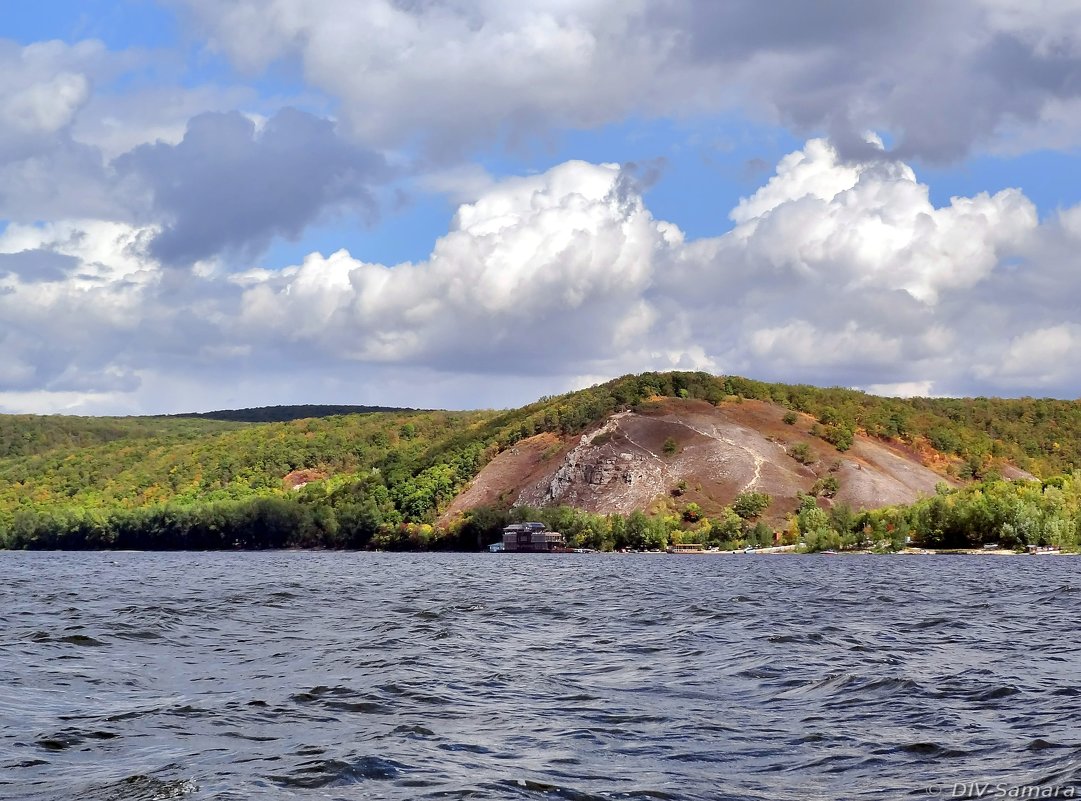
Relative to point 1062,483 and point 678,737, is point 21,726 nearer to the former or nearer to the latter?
point 678,737

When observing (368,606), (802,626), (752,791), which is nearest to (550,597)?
(368,606)

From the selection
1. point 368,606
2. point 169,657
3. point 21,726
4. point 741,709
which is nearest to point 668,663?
point 741,709

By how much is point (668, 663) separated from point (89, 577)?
2977 inches

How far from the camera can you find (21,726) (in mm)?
23531

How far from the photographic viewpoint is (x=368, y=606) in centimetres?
5859

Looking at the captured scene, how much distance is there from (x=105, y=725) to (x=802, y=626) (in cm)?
2844

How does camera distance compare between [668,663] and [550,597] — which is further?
[550,597]

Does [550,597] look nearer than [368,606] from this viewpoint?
No

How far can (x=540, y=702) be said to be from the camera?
27000 millimetres

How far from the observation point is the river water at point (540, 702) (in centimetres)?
1909

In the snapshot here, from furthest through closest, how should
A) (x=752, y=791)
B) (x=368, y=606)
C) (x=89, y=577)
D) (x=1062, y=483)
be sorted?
1. (x=1062, y=483)
2. (x=89, y=577)
3. (x=368, y=606)
4. (x=752, y=791)

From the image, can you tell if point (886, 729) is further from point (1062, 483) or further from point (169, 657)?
point (1062, 483)

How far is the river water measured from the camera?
1909 cm

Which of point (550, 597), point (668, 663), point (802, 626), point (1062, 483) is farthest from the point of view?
point (1062, 483)
